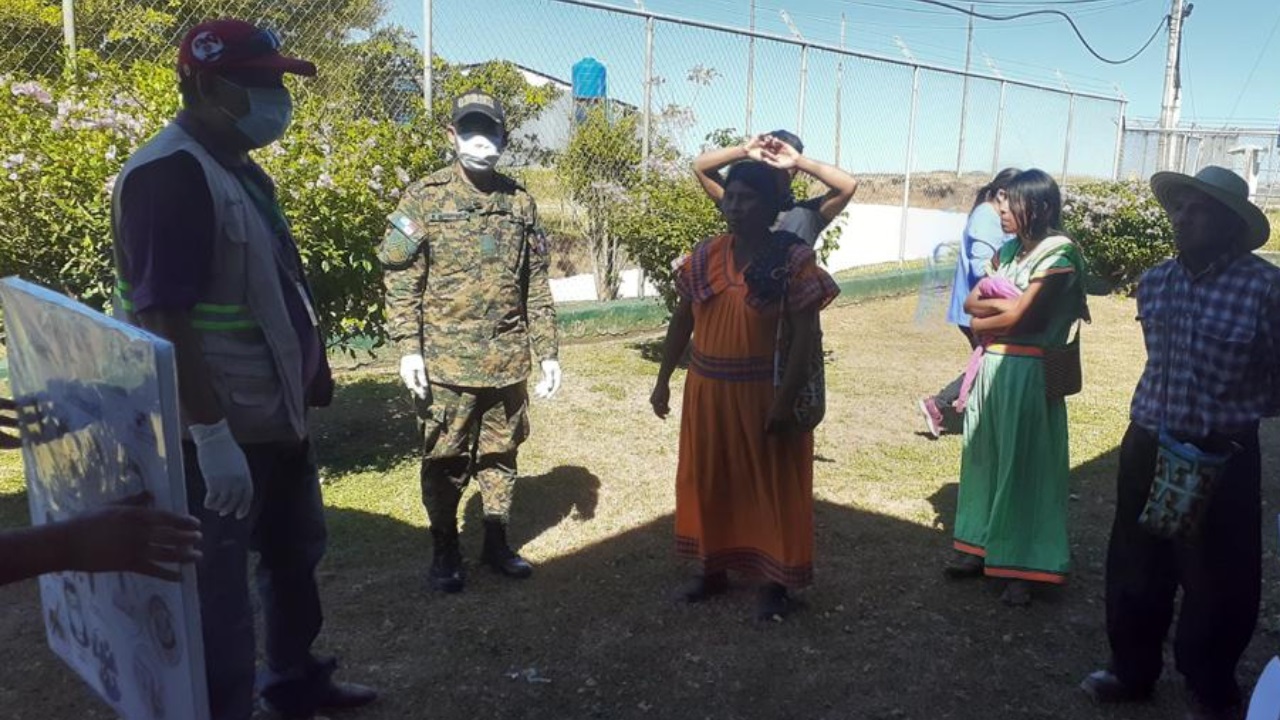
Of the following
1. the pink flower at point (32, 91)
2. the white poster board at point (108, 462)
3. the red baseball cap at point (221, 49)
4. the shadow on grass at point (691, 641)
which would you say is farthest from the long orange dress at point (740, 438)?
the pink flower at point (32, 91)

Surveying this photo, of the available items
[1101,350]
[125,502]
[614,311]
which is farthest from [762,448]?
[1101,350]

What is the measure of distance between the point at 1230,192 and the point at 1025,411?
4.17ft

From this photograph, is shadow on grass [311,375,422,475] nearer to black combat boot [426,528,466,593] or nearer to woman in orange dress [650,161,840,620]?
black combat boot [426,528,466,593]

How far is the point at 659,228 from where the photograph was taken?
7812 millimetres

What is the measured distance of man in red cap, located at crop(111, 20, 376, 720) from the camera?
7.38 feet

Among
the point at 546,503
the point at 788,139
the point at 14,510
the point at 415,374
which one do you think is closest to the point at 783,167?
the point at 788,139

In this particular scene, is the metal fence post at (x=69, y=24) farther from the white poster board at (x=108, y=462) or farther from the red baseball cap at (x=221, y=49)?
the white poster board at (x=108, y=462)

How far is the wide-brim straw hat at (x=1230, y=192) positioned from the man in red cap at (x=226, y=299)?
2.51m

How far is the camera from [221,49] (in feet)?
7.89

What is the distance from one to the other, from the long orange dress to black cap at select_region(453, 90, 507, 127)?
36.3 inches

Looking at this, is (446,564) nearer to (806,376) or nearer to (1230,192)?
(806,376)

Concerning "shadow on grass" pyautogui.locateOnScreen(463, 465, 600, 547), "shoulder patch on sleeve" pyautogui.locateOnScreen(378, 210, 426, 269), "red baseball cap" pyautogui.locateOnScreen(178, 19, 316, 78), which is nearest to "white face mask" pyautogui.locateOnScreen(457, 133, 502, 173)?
"shoulder patch on sleeve" pyautogui.locateOnScreen(378, 210, 426, 269)

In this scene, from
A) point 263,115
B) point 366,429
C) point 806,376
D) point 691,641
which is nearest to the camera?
point 263,115

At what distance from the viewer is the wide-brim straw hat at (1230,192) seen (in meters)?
2.88
